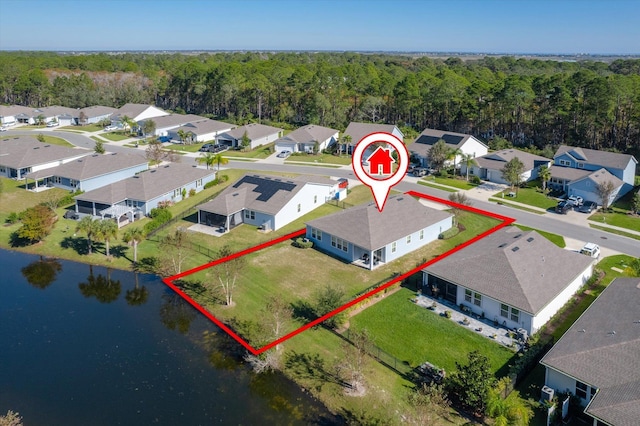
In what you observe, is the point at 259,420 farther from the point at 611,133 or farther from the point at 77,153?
the point at 611,133

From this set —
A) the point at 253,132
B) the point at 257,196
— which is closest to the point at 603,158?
the point at 257,196

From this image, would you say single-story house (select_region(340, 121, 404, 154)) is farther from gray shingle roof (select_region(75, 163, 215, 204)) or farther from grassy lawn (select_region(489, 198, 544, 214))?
gray shingle roof (select_region(75, 163, 215, 204))

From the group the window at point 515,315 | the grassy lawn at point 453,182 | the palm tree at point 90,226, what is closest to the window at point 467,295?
the window at point 515,315

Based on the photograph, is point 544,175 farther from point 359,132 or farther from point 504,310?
point 504,310

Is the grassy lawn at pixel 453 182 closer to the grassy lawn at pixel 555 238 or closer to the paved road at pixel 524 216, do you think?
the paved road at pixel 524 216

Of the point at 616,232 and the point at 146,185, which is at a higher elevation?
the point at 146,185

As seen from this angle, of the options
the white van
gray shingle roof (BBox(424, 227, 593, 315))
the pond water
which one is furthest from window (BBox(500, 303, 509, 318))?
the white van

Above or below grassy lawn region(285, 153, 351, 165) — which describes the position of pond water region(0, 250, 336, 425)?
below
